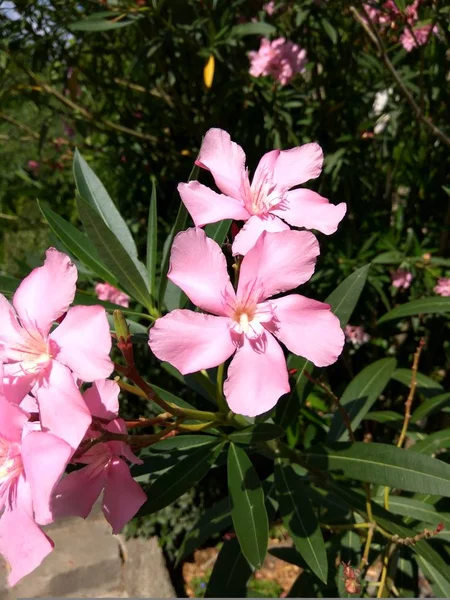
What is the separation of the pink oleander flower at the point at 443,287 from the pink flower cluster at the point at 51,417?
4.44ft

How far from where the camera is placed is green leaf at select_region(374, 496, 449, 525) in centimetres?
119

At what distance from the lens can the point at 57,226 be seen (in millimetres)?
1070

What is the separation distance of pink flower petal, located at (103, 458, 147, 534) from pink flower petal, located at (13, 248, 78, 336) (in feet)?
0.68

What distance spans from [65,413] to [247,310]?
0.85ft

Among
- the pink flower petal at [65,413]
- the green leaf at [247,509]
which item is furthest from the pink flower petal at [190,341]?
the green leaf at [247,509]

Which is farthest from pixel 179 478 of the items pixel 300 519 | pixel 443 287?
pixel 443 287

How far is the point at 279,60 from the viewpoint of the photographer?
75.0 inches

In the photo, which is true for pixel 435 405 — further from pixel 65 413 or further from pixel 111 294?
pixel 111 294

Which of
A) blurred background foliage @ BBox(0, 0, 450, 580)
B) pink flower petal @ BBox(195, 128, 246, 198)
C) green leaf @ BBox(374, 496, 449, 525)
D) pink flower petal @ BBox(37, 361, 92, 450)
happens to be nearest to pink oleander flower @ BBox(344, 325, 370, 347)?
blurred background foliage @ BBox(0, 0, 450, 580)

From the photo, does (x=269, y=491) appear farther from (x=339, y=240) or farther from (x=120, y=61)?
(x=120, y=61)

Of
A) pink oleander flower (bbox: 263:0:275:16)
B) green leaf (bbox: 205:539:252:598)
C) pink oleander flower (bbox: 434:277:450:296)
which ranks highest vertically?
pink oleander flower (bbox: 263:0:275:16)

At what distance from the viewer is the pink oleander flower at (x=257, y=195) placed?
0.76 m

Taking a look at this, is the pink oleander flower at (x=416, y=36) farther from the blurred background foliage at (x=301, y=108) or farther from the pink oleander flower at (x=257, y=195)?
the pink oleander flower at (x=257, y=195)

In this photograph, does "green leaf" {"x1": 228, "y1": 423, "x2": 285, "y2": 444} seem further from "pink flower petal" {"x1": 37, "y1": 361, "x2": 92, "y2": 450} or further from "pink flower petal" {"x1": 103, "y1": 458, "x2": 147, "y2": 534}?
"pink flower petal" {"x1": 37, "y1": 361, "x2": 92, "y2": 450}
